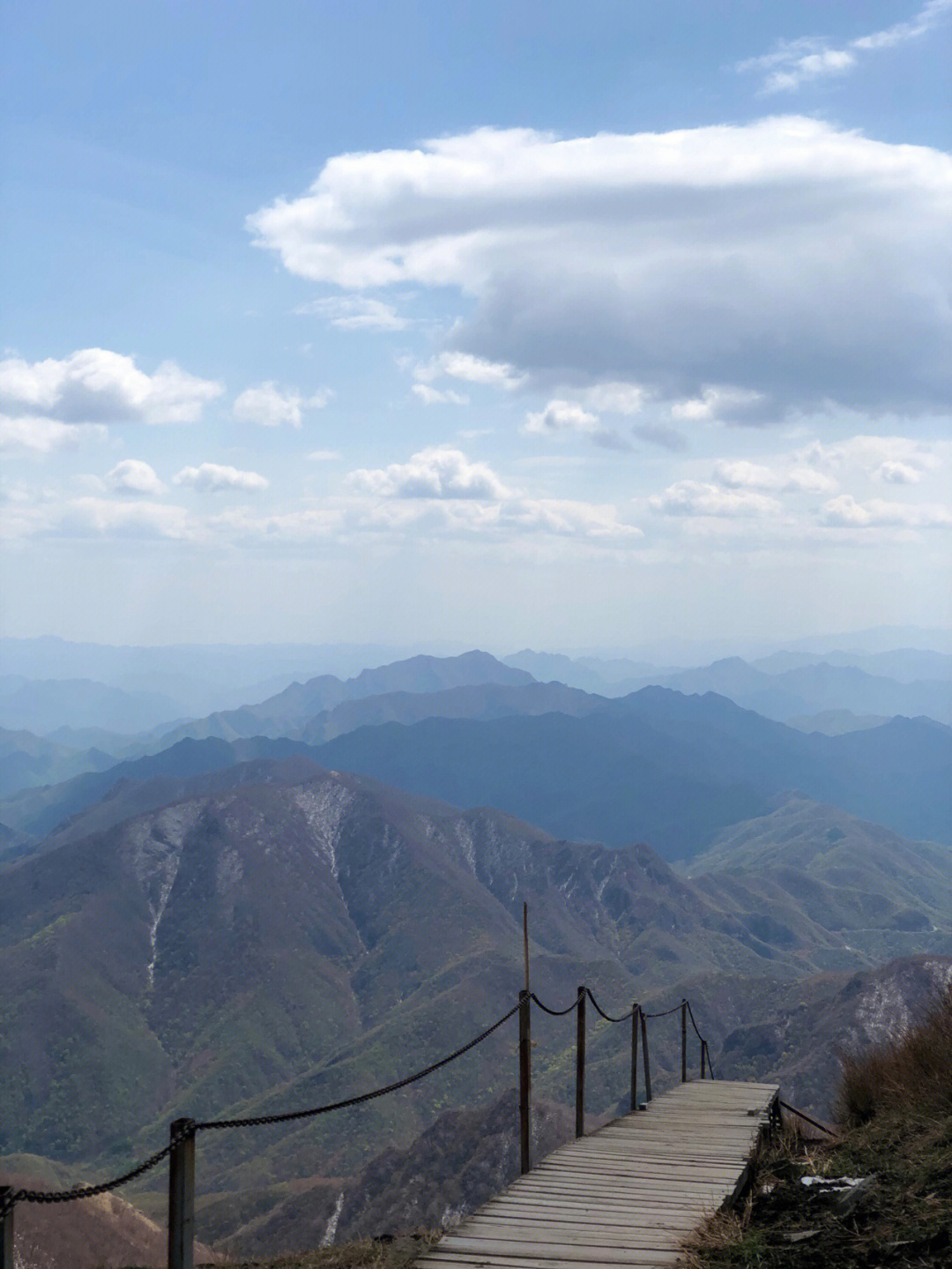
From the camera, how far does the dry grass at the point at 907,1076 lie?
10.8m

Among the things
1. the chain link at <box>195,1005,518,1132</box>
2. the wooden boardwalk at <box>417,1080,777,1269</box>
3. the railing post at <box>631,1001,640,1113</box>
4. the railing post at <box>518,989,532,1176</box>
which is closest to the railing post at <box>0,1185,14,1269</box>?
the chain link at <box>195,1005,518,1132</box>

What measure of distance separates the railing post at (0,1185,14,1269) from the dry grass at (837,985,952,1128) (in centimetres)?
807

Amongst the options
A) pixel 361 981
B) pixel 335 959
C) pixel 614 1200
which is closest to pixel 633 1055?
pixel 614 1200

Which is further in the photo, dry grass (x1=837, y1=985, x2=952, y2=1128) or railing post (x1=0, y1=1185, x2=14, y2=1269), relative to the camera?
dry grass (x1=837, y1=985, x2=952, y2=1128)

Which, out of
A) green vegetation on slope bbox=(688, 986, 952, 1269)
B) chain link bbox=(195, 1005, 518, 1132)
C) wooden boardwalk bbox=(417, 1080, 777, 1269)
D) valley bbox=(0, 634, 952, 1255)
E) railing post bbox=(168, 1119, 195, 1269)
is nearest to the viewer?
railing post bbox=(168, 1119, 195, 1269)

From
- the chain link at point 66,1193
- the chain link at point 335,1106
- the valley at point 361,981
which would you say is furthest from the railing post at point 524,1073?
the valley at point 361,981

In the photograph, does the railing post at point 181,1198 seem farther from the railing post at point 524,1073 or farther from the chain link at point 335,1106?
the railing post at point 524,1073

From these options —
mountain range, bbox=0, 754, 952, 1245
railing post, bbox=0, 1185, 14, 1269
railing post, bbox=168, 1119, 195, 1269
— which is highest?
railing post, bbox=0, 1185, 14, 1269

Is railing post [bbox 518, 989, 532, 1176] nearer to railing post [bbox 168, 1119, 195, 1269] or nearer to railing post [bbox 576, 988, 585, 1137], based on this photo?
railing post [bbox 576, 988, 585, 1137]

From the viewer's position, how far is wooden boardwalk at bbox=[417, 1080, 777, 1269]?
668 cm

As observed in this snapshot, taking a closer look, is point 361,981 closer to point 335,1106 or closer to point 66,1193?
point 335,1106

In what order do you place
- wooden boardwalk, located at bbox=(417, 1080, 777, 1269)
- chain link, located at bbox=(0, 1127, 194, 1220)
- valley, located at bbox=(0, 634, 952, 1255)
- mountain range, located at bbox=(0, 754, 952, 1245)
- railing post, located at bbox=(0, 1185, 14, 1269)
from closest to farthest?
railing post, located at bbox=(0, 1185, 14, 1269) < chain link, located at bbox=(0, 1127, 194, 1220) < wooden boardwalk, located at bbox=(417, 1080, 777, 1269) < valley, located at bbox=(0, 634, 952, 1255) < mountain range, located at bbox=(0, 754, 952, 1245)

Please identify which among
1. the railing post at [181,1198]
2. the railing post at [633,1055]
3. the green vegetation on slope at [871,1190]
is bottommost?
the railing post at [633,1055]

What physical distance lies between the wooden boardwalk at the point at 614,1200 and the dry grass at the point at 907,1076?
1321mm
